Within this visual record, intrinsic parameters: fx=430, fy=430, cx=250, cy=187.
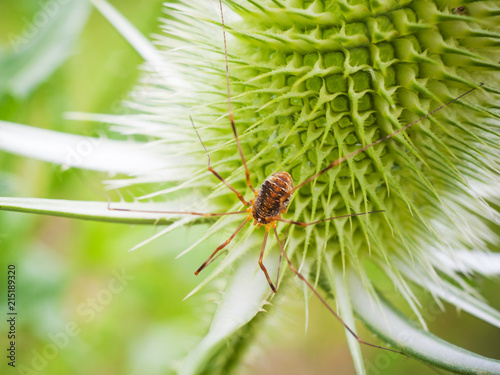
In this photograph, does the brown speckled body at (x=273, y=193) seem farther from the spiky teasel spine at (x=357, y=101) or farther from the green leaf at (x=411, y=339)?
the green leaf at (x=411, y=339)

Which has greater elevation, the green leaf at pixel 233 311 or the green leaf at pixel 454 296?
the green leaf at pixel 233 311

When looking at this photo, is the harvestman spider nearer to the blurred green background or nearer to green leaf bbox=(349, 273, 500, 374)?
green leaf bbox=(349, 273, 500, 374)

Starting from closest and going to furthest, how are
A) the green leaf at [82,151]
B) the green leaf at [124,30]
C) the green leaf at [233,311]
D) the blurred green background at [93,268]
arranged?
the green leaf at [233,311]
the green leaf at [82,151]
the green leaf at [124,30]
the blurred green background at [93,268]

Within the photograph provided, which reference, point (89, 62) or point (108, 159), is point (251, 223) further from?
point (89, 62)

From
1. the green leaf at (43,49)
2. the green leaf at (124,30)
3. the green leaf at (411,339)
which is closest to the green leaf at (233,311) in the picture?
the green leaf at (411,339)

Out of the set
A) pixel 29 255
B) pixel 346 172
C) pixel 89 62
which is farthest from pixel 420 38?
pixel 89 62

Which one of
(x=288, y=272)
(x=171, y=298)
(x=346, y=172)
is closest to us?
(x=346, y=172)

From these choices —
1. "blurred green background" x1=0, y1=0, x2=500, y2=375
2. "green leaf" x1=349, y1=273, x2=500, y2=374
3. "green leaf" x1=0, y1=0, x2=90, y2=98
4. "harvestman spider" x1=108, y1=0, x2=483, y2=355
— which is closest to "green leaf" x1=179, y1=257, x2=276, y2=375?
"harvestman spider" x1=108, y1=0, x2=483, y2=355
